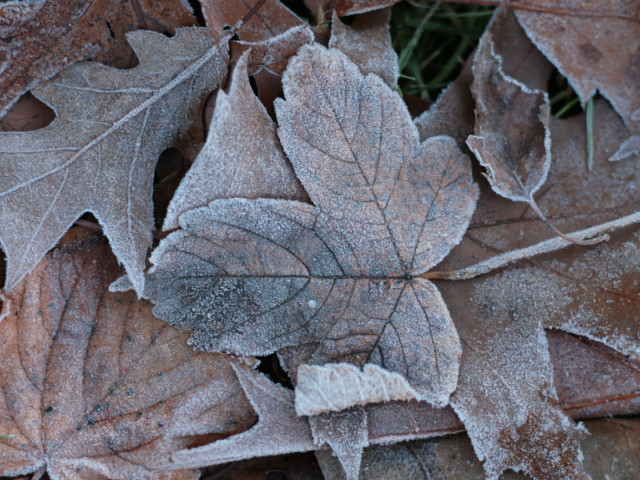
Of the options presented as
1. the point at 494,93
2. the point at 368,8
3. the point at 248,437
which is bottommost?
the point at 248,437

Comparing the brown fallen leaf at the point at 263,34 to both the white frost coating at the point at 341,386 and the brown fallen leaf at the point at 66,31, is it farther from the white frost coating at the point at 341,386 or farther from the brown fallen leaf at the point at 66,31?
the white frost coating at the point at 341,386

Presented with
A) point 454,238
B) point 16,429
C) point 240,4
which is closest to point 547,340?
point 454,238

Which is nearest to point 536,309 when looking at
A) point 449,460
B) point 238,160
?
point 449,460

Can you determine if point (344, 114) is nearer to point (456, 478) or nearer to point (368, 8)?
point (368, 8)

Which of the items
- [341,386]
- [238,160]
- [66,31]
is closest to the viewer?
[341,386]

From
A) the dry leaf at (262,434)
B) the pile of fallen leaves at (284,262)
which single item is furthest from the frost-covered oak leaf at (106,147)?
the dry leaf at (262,434)

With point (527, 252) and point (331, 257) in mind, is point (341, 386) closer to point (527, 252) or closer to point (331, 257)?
point (331, 257)
